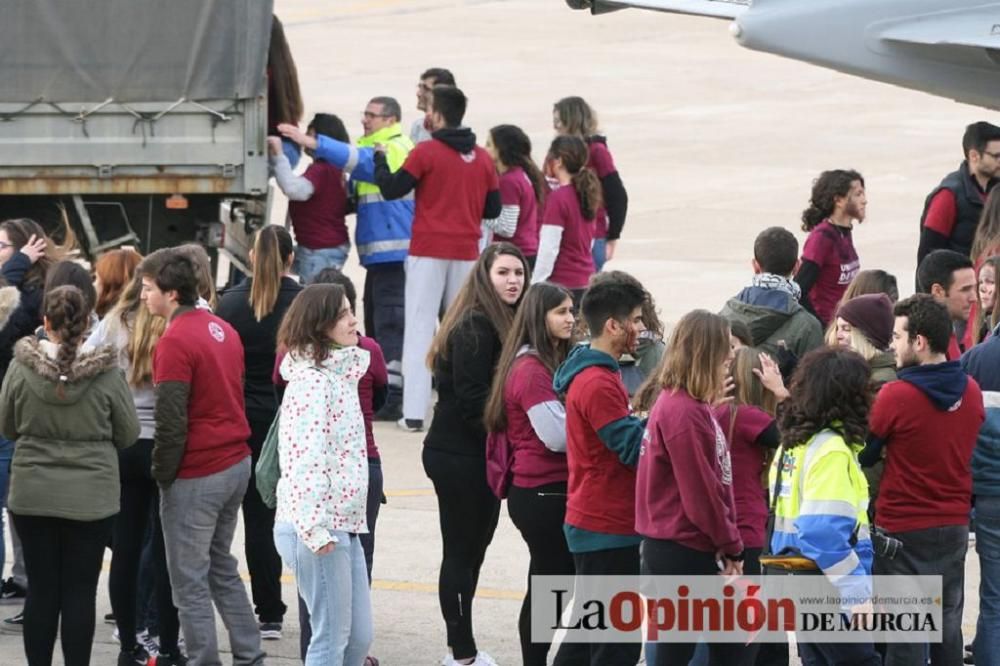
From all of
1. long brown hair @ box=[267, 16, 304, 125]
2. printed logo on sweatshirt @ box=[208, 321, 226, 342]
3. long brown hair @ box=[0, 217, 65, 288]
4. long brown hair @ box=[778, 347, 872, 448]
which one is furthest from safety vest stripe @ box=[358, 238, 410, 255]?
long brown hair @ box=[778, 347, 872, 448]

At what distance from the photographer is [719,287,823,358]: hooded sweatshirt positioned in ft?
27.7

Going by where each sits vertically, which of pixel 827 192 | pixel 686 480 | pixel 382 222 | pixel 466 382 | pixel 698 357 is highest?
pixel 827 192

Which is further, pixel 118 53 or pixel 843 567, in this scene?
pixel 118 53

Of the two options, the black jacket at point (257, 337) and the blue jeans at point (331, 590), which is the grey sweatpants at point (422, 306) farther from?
the blue jeans at point (331, 590)

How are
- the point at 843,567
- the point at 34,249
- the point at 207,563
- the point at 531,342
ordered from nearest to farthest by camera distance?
the point at 843,567, the point at 531,342, the point at 207,563, the point at 34,249

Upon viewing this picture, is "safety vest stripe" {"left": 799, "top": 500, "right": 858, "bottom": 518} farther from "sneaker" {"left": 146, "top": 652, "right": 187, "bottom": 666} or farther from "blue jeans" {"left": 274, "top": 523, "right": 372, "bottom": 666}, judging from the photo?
"sneaker" {"left": 146, "top": 652, "right": 187, "bottom": 666}

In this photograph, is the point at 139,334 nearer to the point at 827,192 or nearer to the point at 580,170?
the point at 827,192

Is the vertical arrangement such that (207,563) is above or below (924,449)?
below

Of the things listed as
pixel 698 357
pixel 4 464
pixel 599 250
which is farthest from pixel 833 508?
pixel 599 250

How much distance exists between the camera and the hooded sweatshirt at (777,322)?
845cm

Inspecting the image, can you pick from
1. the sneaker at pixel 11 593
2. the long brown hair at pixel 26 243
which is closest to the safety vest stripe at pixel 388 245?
the long brown hair at pixel 26 243

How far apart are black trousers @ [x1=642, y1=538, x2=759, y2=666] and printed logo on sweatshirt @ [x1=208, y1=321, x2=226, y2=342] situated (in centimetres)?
196

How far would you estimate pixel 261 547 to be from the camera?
8711 mm

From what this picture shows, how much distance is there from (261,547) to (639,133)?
16219 millimetres
